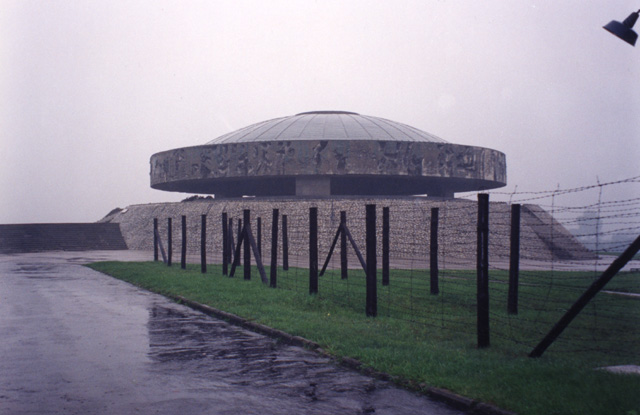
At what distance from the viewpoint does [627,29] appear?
30.1 ft

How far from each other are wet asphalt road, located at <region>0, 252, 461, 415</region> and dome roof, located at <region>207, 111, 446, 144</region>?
143 ft

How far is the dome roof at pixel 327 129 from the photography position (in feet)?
189

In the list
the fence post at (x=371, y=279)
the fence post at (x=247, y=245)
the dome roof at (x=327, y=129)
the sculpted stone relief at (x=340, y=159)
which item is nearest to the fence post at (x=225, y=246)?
the fence post at (x=247, y=245)

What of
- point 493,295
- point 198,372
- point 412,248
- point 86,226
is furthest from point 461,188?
point 198,372

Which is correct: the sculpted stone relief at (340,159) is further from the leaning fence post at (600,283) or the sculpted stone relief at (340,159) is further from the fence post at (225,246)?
the leaning fence post at (600,283)

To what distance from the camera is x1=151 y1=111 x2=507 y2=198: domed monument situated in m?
50.4

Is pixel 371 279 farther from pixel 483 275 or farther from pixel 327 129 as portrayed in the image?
pixel 327 129

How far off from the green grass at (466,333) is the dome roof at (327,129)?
38.0 m

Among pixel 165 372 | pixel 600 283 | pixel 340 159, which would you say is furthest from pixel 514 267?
pixel 340 159

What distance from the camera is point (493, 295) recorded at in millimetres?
16938

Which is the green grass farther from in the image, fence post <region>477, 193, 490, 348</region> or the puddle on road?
the puddle on road

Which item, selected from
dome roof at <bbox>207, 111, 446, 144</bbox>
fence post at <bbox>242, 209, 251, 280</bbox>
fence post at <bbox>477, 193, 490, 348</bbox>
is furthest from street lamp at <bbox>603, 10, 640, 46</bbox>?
dome roof at <bbox>207, 111, 446, 144</bbox>

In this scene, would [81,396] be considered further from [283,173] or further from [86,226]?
[86,226]

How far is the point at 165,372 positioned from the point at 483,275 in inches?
182
